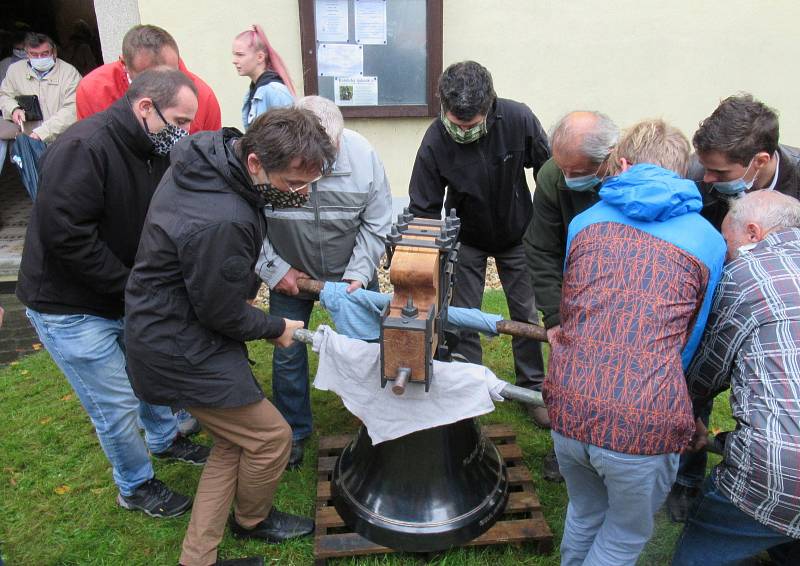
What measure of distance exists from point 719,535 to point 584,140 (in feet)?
5.20

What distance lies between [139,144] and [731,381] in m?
2.44

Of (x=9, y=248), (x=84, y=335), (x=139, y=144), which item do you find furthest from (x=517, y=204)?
(x=9, y=248)

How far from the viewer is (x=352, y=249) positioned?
3.13 metres

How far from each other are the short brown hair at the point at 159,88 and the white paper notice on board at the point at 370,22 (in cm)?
372

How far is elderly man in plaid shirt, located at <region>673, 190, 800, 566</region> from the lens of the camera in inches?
77.0

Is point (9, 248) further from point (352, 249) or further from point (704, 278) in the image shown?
point (704, 278)

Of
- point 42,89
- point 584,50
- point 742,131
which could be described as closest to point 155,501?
point 742,131

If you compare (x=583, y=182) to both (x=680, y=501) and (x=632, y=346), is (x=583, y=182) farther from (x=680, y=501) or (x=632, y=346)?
(x=680, y=501)

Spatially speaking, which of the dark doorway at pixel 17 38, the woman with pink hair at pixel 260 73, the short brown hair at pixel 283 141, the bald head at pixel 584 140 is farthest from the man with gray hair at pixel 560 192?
the dark doorway at pixel 17 38

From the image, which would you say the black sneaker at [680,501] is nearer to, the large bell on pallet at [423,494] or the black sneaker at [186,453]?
the large bell on pallet at [423,494]

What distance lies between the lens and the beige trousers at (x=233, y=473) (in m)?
2.54

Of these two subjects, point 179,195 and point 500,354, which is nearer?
point 179,195

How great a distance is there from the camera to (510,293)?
3855 mm

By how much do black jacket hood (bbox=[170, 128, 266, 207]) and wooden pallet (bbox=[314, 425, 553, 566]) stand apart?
1481 mm
